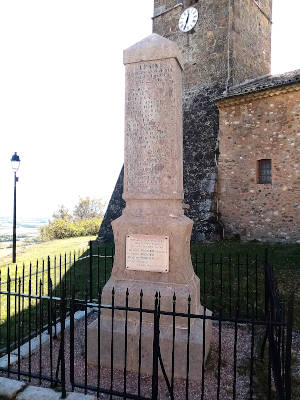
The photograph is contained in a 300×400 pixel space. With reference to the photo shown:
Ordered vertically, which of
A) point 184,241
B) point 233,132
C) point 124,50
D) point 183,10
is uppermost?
point 183,10

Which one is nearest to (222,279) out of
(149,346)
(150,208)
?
(149,346)

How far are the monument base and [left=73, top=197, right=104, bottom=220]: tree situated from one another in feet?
101

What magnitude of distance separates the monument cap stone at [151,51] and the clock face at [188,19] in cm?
1429

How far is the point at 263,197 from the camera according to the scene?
42.3 feet

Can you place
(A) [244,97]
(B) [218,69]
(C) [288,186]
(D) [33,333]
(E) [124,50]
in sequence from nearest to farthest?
1. (E) [124,50]
2. (D) [33,333]
3. (C) [288,186]
4. (A) [244,97]
5. (B) [218,69]

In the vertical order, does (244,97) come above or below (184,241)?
above

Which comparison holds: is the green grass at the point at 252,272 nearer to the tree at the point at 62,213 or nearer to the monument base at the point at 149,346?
the monument base at the point at 149,346

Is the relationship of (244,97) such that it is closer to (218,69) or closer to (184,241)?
(218,69)

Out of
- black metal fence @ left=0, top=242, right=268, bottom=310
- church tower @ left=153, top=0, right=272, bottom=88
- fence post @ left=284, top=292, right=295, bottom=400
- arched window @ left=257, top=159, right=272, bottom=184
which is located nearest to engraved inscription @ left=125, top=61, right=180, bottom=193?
black metal fence @ left=0, top=242, right=268, bottom=310

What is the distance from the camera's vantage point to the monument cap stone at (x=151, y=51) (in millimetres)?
4000

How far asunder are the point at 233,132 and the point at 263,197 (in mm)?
3196

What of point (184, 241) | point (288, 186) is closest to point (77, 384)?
point (184, 241)

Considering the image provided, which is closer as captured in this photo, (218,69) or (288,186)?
(288,186)

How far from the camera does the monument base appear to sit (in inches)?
142
